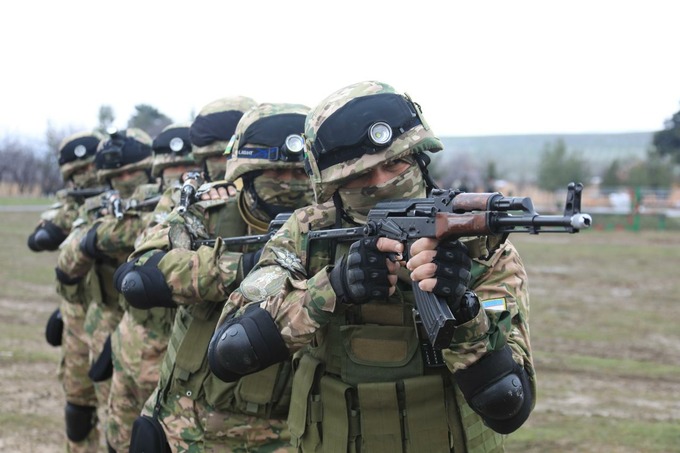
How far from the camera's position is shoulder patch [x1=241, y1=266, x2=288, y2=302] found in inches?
136

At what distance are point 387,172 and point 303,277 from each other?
571 millimetres

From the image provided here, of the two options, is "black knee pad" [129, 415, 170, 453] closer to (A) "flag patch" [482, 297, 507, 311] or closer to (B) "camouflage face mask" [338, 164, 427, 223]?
(B) "camouflage face mask" [338, 164, 427, 223]

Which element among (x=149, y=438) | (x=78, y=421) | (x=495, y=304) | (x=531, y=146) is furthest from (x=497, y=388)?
(x=531, y=146)

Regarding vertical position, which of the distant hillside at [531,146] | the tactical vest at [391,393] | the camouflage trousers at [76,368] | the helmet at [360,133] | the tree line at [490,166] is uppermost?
the helmet at [360,133]

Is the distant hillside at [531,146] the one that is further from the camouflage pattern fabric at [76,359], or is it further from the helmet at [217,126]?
the helmet at [217,126]

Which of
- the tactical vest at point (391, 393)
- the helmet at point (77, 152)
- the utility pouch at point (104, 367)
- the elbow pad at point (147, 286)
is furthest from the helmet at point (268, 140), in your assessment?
the helmet at point (77, 152)

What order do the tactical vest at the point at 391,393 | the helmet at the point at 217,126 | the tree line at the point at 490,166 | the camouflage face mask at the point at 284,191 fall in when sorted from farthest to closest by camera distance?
1. the tree line at the point at 490,166
2. the helmet at the point at 217,126
3. the camouflage face mask at the point at 284,191
4. the tactical vest at the point at 391,393

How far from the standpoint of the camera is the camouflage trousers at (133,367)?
18.5ft

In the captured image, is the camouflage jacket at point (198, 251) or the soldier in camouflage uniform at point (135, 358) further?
the soldier in camouflage uniform at point (135, 358)

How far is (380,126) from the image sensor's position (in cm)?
335

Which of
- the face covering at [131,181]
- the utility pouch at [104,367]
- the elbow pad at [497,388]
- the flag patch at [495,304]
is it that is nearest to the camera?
the elbow pad at [497,388]

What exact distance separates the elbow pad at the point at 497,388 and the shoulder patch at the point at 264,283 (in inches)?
33.8

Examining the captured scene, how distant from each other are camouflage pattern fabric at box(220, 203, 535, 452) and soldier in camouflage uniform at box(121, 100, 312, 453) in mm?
861

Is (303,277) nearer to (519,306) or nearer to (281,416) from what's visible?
(519,306)
